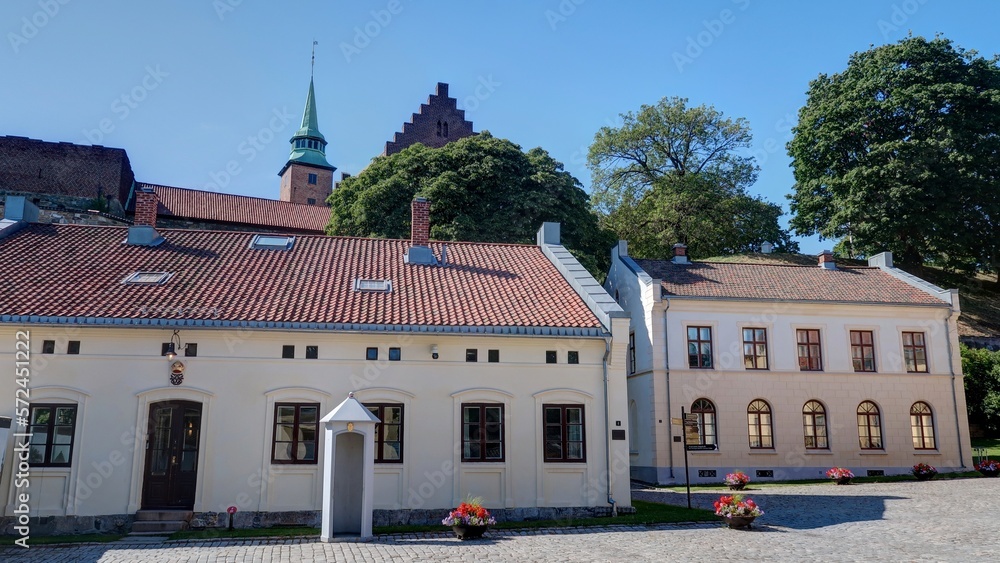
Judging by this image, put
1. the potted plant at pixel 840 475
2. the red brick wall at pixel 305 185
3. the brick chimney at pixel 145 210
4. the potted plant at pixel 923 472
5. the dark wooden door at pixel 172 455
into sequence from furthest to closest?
the red brick wall at pixel 305 185, the potted plant at pixel 923 472, the potted plant at pixel 840 475, the brick chimney at pixel 145 210, the dark wooden door at pixel 172 455

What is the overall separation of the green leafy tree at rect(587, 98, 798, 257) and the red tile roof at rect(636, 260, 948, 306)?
43.4ft

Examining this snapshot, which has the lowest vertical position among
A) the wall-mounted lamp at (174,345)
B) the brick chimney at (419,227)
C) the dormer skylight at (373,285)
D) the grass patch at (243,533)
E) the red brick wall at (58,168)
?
the grass patch at (243,533)

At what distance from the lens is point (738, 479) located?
798 inches

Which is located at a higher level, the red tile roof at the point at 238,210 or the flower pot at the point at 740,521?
the red tile roof at the point at 238,210

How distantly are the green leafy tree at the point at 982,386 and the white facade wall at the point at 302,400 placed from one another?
73.8ft

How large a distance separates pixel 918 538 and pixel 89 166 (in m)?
45.7

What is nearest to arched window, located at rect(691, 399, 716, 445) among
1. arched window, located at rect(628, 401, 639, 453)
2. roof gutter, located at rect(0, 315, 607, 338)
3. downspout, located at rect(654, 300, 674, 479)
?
downspout, located at rect(654, 300, 674, 479)

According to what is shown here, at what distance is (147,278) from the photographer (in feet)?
54.0

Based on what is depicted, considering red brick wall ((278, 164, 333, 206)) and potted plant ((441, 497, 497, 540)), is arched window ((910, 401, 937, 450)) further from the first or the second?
red brick wall ((278, 164, 333, 206))

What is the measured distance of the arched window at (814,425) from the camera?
24.4 meters

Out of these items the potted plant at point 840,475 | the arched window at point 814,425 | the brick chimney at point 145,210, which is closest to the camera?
the brick chimney at point 145,210

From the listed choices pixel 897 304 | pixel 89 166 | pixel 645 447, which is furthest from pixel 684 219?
pixel 89 166

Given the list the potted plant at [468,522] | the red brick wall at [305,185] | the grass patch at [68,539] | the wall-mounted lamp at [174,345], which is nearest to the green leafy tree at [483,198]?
the wall-mounted lamp at [174,345]

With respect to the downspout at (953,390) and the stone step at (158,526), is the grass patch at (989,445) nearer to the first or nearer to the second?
the downspout at (953,390)
